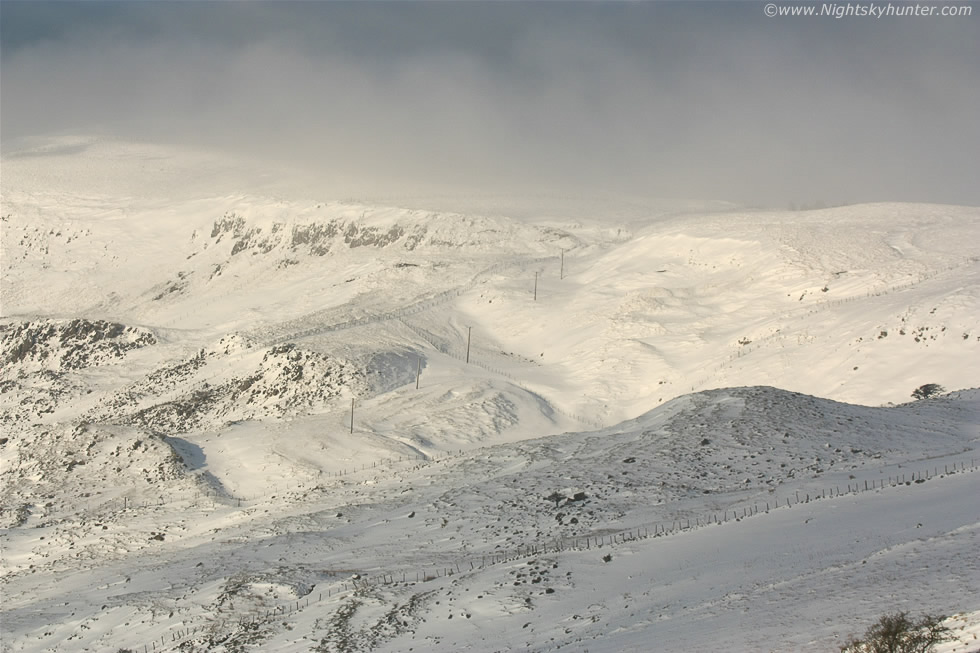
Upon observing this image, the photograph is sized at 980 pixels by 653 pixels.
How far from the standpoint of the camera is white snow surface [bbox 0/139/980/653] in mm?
22719

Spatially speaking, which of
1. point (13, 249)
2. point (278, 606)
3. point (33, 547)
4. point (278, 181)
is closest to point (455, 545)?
point (278, 606)

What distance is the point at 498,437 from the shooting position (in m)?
58.9

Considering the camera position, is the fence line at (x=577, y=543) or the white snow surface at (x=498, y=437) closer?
the white snow surface at (x=498, y=437)

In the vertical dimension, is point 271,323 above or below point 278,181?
below

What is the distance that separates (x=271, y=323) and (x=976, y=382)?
6201 cm

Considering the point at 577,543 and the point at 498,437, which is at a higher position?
the point at 498,437

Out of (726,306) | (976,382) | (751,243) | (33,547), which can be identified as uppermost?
(751,243)

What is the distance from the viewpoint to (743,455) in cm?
3719

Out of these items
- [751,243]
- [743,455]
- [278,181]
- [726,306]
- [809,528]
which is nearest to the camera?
[809,528]

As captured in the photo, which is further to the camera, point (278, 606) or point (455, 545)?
point (455, 545)

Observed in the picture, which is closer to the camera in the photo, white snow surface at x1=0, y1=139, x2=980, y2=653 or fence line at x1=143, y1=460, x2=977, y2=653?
white snow surface at x1=0, y1=139, x2=980, y2=653

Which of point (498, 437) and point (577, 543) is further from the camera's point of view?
point (498, 437)

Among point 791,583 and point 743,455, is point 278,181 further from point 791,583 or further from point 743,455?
point 791,583

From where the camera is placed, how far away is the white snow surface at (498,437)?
74.5 feet
